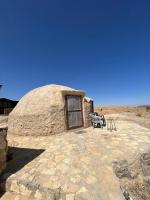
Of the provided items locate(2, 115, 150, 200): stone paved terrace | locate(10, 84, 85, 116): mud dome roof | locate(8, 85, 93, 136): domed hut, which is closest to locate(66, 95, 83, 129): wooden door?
locate(8, 85, 93, 136): domed hut

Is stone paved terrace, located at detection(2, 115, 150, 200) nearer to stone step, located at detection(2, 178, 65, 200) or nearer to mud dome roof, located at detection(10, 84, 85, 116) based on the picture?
stone step, located at detection(2, 178, 65, 200)

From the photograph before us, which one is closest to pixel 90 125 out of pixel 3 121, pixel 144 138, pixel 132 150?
pixel 144 138

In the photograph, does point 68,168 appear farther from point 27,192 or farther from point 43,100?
point 43,100

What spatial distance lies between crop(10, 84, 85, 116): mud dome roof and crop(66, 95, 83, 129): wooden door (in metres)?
0.48

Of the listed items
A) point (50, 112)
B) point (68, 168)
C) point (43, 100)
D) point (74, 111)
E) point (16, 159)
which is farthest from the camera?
point (74, 111)

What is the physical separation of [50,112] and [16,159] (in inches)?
168

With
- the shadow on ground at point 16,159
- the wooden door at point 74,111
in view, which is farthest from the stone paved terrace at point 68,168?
the wooden door at point 74,111

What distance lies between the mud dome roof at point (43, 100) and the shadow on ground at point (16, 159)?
11.3 ft

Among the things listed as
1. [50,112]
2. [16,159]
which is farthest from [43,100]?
[16,159]

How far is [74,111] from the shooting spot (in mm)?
12172

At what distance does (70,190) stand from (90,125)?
27.6 ft

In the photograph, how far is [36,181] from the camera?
545cm

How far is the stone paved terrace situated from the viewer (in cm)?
511

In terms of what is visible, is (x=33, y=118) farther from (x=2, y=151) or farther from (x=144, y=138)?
(x=144, y=138)
